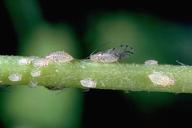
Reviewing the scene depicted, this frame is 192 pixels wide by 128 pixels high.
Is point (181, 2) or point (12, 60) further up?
point (181, 2)

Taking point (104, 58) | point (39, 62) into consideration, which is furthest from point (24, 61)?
point (104, 58)

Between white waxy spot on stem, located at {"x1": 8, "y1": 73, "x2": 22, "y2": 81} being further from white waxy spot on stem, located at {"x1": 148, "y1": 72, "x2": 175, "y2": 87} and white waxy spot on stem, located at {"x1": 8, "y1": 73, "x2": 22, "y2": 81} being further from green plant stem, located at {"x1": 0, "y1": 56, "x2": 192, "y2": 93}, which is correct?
white waxy spot on stem, located at {"x1": 148, "y1": 72, "x2": 175, "y2": 87}

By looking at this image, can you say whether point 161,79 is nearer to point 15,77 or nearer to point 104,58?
point 104,58

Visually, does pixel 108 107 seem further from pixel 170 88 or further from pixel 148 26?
pixel 170 88

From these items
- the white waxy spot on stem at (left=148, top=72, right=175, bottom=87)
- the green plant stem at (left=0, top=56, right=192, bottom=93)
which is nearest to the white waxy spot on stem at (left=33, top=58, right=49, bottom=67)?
the green plant stem at (left=0, top=56, right=192, bottom=93)

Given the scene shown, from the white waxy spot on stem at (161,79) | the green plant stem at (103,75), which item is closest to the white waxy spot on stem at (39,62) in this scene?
the green plant stem at (103,75)

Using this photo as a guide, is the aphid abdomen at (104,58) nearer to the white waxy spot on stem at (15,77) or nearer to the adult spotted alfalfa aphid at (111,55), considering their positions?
the adult spotted alfalfa aphid at (111,55)

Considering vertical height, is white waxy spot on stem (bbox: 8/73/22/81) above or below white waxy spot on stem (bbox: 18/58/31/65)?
below

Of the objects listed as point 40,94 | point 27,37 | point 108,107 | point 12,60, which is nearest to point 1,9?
point 27,37
